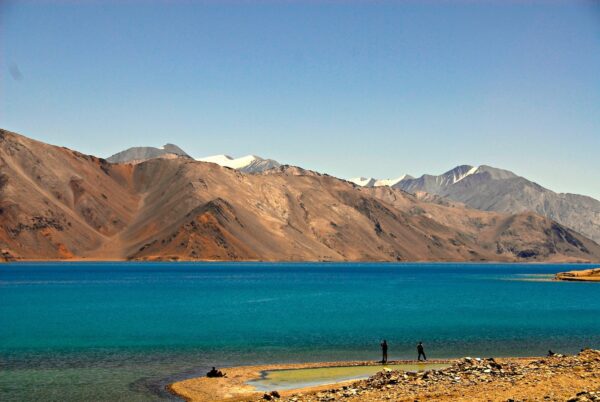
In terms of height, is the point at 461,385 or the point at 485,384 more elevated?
the point at 485,384

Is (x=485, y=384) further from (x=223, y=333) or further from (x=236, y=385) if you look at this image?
(x=223, y=333)

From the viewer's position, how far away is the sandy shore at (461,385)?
31.0 metres

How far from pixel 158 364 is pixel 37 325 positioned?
32.2m

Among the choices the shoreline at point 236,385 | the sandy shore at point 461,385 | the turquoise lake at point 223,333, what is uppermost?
the sandy shore at point 461,385

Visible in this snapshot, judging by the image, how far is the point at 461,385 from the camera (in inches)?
1356

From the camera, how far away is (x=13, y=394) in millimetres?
39281

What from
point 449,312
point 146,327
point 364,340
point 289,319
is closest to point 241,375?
point 364,340

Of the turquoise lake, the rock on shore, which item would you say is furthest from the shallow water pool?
the rock on shore

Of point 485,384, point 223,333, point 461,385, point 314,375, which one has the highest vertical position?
point 485,384

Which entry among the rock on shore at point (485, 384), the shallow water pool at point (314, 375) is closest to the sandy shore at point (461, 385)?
the rock on shore at point (485, 384)

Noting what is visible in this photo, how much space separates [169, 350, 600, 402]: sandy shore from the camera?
3098 cm

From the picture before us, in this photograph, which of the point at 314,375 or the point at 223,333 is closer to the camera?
the point at 314,375

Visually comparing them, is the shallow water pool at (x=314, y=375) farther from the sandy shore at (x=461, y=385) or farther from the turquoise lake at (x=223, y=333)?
the turquoise lake at (x=223, y=333)

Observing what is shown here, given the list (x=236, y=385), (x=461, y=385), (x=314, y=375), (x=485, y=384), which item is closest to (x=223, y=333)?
(x=314, y=375)
